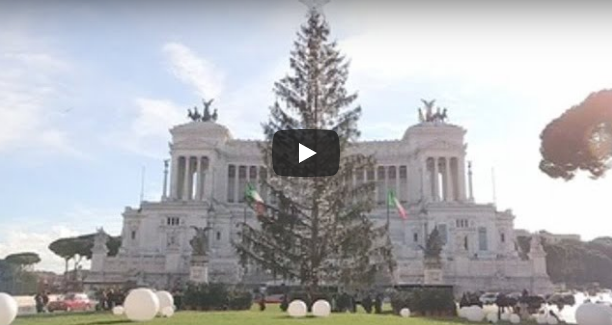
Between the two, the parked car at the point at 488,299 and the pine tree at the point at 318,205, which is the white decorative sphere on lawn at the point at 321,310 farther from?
the parked car at the point at 488,299

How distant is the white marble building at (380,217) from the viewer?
61594 mm

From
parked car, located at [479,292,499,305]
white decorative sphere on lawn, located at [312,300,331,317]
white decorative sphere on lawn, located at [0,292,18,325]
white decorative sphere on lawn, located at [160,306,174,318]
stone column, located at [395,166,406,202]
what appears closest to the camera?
white decorative sphere on lawn, located at [0,292,18,325]

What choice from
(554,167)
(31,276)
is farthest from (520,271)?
(31,276)

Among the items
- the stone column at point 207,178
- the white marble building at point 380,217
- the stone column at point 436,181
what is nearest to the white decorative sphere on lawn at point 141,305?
the white marble building at point 380,217

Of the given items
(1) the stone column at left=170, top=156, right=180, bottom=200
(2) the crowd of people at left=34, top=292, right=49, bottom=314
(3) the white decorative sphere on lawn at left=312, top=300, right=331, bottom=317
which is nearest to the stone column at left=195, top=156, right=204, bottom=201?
(1) the stone column at left=170, top=156, right=180, bottom=200

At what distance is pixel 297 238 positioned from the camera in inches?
1431

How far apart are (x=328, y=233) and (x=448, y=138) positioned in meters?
60.2

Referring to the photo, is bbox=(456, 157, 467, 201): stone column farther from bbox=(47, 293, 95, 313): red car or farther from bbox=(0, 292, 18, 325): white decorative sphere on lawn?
bbox=(0, 292, 18, 325): white decorative sphere on lawn

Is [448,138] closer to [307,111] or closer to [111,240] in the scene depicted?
[111,240]

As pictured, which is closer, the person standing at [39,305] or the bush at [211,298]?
the bush at [211,298]

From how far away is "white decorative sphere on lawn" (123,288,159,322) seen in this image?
20.1m
